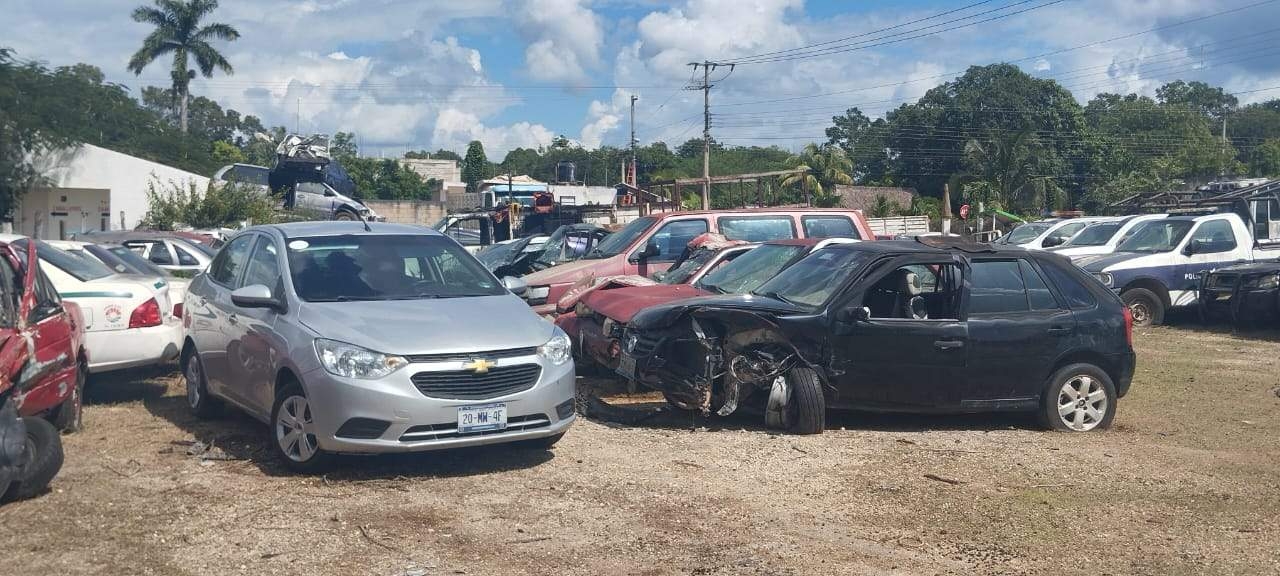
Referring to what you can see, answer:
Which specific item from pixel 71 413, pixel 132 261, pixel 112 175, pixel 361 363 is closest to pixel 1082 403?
pixel 361 363

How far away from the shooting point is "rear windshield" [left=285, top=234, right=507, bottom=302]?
7.49m

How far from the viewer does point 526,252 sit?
18.0 metres

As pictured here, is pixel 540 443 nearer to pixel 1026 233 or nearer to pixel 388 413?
pixel 388 413

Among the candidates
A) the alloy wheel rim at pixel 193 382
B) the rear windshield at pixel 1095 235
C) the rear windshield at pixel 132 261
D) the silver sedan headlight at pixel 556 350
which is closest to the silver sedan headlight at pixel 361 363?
the silver sedan headlight at pixel 556 350

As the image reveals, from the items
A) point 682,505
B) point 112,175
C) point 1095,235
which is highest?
point 112,175

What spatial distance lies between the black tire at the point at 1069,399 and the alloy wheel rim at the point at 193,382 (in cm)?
666

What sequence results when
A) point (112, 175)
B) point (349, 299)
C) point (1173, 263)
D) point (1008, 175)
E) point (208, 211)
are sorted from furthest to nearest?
point (1008, 175)
point (112, 175)
point (208, 211)
point (1173, 263)
point (349, 299)

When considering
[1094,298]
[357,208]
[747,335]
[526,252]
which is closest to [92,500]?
[747,335]

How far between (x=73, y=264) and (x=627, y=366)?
16.3 ft

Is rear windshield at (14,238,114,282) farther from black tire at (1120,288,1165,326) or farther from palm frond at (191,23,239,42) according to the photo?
palm frond at (191,23,239,42)

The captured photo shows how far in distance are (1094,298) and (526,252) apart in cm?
1062

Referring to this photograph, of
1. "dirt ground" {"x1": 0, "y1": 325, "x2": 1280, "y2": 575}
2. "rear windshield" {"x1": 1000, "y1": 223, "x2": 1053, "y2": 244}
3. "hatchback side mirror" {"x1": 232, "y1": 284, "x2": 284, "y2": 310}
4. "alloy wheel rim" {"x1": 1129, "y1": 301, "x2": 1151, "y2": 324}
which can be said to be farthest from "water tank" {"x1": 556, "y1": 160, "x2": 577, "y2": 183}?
"hatchback side mirror" {"x1": 232, "y1": 284, "x2": 284, "y2": 310}

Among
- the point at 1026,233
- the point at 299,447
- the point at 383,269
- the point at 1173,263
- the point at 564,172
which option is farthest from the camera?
the point at 564,172

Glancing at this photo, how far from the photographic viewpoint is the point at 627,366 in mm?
8750
